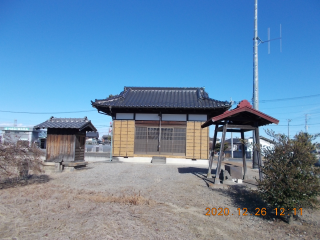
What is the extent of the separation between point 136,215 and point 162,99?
40.2ft

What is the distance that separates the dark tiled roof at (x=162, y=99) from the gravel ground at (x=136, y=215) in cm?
809

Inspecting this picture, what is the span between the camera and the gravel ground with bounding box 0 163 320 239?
403cm

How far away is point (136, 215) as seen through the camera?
4.75 m

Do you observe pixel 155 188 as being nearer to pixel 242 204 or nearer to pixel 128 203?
pixel 128 203

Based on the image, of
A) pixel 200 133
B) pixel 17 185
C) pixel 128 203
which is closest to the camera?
pixel 128 203

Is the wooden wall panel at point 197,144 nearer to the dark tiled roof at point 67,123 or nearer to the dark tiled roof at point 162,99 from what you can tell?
the dark tiled roof at point 162,99

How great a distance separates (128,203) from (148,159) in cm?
956

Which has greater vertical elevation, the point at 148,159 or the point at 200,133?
the point at 200,133

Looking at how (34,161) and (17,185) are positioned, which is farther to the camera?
(17,185)

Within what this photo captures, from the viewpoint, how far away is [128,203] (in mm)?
5609

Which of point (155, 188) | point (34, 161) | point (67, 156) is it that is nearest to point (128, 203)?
point (155, 188)

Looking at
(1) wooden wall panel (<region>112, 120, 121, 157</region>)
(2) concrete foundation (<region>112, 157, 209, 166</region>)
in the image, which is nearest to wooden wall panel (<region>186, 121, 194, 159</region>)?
(2) concrete foundation (<region>112, 157, 209, 166</region>)

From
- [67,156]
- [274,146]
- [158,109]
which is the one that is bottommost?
[67,156]

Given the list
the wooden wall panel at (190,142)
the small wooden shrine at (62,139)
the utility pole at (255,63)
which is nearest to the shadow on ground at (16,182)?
the small wooden shrine at (62,139)
